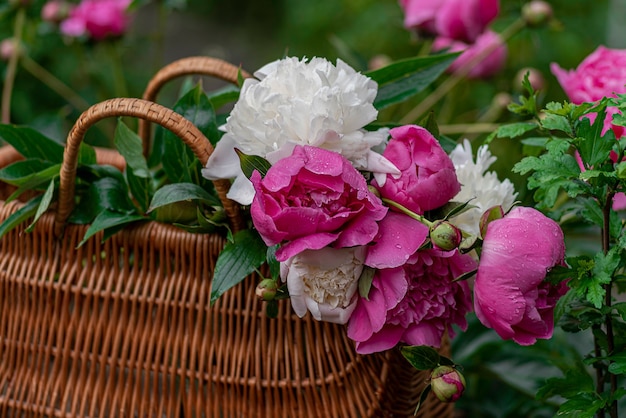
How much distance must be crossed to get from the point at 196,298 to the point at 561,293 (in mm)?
303

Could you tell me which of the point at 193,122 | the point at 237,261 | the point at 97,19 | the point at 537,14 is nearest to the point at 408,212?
the point at 237,261

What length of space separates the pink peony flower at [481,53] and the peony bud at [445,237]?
22.6 inches

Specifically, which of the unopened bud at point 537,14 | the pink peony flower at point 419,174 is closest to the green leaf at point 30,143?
the pink peony flower at point 419,174

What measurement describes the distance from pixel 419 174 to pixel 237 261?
164 mm

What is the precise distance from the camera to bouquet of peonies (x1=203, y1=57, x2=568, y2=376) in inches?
19.6

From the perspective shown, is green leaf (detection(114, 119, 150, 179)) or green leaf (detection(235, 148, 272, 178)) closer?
green leaf (detection(235, 148, 272, 178))

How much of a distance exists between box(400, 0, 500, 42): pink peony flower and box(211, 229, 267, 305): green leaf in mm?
551

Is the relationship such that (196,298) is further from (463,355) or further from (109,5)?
(109,5)

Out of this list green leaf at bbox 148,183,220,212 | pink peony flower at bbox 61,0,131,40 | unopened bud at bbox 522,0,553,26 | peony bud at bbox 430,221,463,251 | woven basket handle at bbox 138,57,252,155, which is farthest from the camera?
pink peony flower at bbox 61,0,131,40

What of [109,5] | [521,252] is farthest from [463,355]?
[109,5]

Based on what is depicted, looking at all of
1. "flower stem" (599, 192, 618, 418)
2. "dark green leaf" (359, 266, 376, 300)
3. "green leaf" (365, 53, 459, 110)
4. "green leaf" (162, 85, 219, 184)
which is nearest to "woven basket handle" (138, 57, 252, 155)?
"green leaf" (162, 85, 219, 184)

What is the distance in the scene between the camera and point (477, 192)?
22.5 inches

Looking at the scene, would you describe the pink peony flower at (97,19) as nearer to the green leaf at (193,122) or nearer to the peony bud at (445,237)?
the green leaf at (193,122)

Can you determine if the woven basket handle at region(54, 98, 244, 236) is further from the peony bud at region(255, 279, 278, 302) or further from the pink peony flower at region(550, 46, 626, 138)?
the pink peony flower at region(550, 46, 626, 138)
